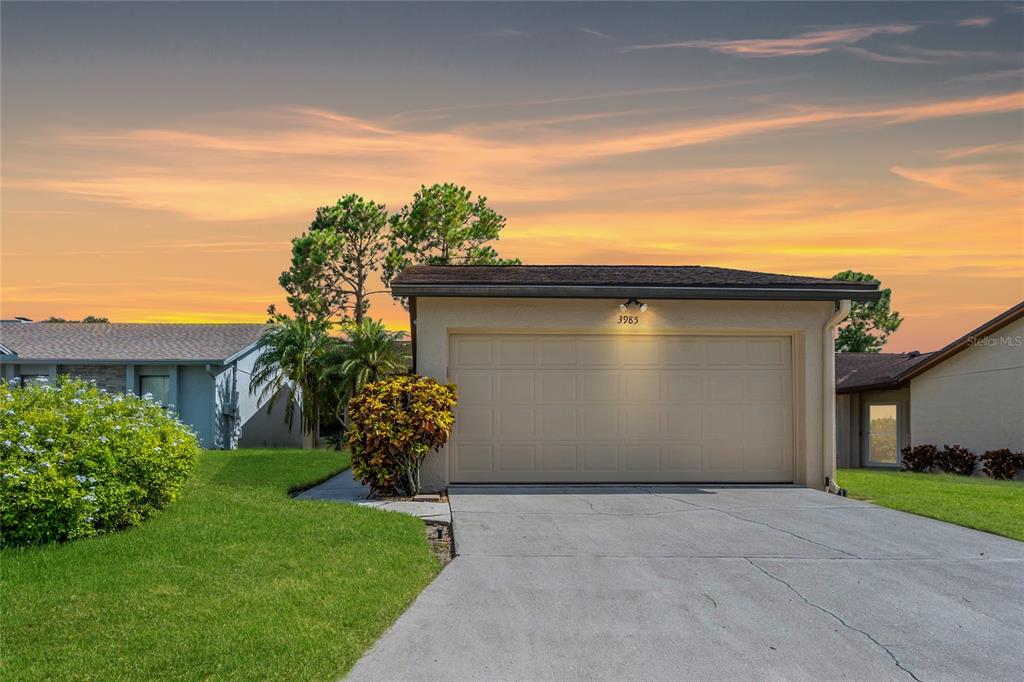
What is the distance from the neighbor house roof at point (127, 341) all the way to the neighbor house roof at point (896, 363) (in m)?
19.5

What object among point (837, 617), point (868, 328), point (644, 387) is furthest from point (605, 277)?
point (868, 328)

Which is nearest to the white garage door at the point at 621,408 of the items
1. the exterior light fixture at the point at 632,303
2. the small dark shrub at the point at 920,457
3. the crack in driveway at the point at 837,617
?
the exterior light fixture at the point at 632,303

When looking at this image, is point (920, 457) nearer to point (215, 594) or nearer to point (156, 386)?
point (215, 594)

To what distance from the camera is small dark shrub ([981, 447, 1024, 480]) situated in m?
20.5

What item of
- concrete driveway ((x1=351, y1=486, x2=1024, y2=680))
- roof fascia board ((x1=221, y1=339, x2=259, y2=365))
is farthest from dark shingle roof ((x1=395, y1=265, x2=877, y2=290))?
roof fascia board ((x1=221, y1=339, x2=259, y2=365))

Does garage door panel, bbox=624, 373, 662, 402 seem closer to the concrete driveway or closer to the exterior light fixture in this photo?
the exterior light fixture

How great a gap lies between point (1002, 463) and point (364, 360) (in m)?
16.5

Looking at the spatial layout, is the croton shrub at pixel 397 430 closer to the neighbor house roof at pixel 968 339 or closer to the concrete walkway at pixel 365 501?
the concrete walkway at pixel 365 501

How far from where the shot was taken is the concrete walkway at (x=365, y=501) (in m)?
10.5

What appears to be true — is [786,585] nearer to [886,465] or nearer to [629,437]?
[629,437]

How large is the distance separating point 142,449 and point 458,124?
11.2 metres

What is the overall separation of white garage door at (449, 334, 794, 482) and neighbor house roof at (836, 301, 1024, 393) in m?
10.5

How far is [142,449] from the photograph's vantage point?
364 inches

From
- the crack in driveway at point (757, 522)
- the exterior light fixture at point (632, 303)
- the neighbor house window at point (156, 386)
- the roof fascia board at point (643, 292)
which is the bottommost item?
the crack in driveway at point (757, 522)
